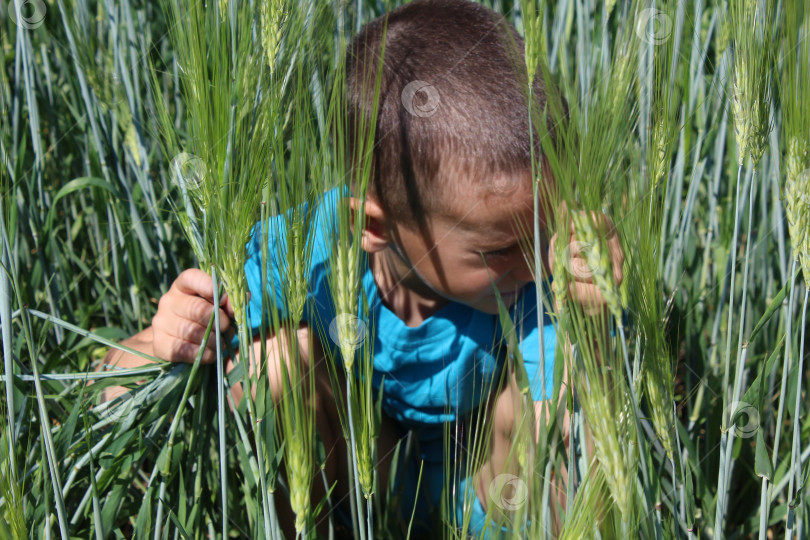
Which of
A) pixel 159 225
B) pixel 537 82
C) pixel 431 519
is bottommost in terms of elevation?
pixel 431 519

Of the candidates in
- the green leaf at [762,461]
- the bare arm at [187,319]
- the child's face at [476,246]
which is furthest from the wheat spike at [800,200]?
the bare arm at [187,319]

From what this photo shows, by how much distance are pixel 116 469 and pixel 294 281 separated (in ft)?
1.21

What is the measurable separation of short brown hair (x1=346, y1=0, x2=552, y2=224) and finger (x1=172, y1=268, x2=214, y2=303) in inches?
8.7

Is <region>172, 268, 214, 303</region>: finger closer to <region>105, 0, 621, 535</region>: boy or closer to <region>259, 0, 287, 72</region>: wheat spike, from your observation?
<region>105, 0, 621, 535</region>: boy

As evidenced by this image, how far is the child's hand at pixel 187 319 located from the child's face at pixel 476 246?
0.80 ft

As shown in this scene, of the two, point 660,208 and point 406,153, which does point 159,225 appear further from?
point 660,208

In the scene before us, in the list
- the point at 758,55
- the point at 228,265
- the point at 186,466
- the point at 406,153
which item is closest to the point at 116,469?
the point at 186,466

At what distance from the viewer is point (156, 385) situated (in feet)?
2.68

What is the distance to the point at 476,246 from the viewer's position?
2.82ft

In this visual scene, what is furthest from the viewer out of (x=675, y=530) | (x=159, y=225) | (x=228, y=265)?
(x=159, y=225)

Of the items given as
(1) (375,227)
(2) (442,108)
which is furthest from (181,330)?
(2) (442,108)

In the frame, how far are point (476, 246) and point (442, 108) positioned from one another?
0.16 m

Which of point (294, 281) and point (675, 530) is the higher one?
point (294, 281)

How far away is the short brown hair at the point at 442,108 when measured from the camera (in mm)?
817
